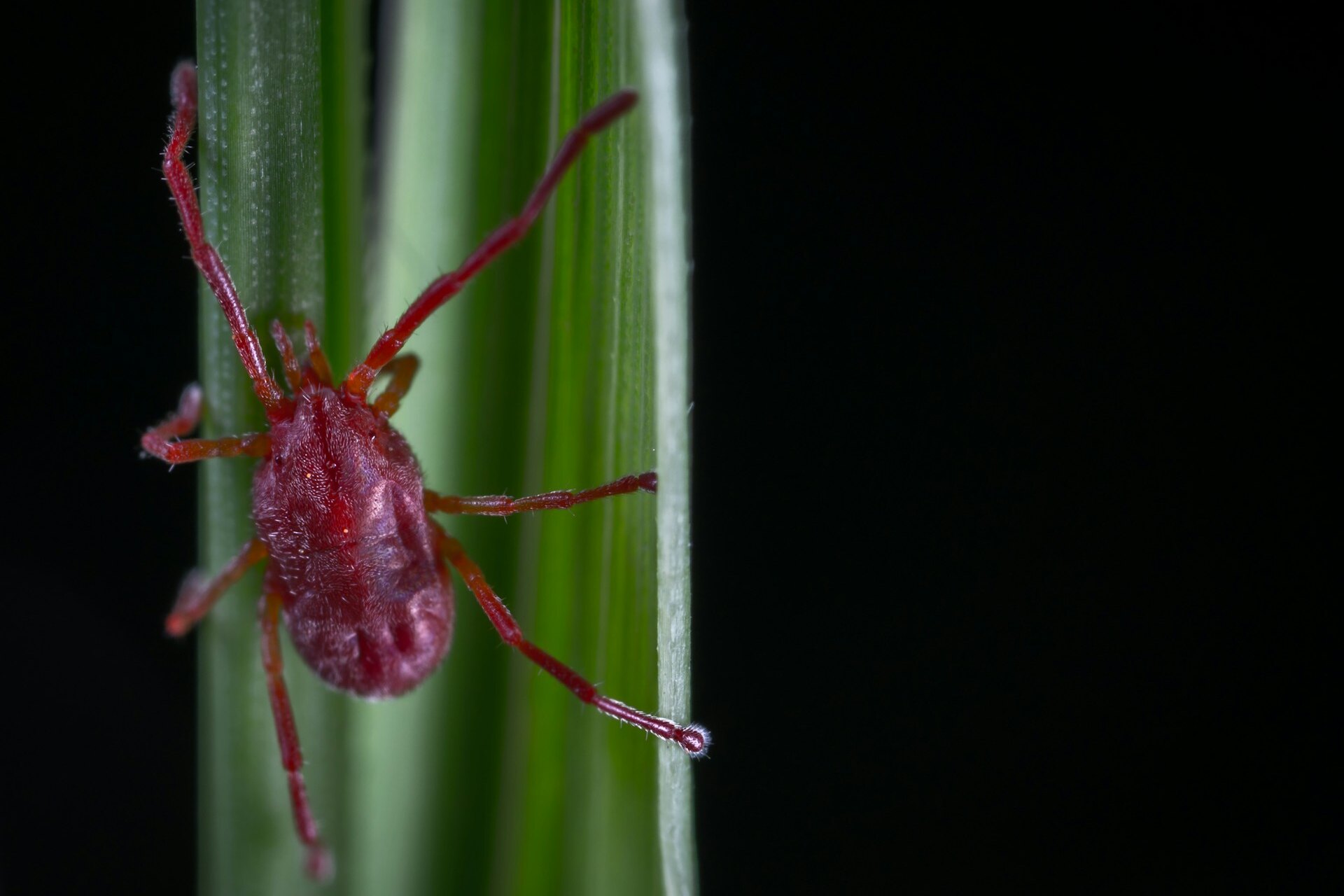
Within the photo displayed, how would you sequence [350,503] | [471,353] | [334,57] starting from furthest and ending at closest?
1. [350,503]
2. [471,353]
3. [334,57]

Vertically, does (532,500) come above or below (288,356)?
below

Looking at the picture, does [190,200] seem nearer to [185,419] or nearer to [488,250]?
[185,419]

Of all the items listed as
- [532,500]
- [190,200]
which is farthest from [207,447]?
[532,500]

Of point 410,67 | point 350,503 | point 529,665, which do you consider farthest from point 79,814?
point 410,67

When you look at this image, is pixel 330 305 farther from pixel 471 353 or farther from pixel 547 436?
pixel 547 436

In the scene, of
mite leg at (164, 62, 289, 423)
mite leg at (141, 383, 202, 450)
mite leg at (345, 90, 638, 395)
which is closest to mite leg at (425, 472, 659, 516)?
mite leg at (345, 90, 638, 395)

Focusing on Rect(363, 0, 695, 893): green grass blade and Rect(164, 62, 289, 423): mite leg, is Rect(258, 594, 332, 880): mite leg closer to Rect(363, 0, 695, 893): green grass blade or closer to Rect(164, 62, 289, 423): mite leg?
Rect(363, 0, 695, 893): green grass blade
